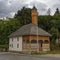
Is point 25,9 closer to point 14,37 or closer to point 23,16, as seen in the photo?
point 23,16

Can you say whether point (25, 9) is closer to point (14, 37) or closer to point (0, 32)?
point (0, 32)

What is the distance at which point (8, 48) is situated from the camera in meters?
89.0

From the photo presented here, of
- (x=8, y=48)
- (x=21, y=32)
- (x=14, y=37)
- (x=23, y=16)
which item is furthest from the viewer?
(x=23, y=16)

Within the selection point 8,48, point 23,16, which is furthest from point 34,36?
point 23,16

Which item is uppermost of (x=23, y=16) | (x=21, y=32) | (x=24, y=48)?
(x=23, y=16)

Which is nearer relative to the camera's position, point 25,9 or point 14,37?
point 14,37

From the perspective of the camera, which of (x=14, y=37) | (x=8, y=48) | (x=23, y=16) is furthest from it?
(x=23, y=16)

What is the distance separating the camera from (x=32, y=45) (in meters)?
71.3

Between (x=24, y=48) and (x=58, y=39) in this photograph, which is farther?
(x=58, y=39)

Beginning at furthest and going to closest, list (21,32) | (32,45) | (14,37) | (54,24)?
(54,24) < (14,37) < (21,32) < (32,45)

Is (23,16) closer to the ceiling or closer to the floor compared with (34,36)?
closer to the ceiling

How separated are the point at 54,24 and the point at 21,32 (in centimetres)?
2711

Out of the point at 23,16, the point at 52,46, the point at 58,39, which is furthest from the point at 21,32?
the point at 23,16

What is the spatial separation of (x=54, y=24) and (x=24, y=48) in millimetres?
31032
